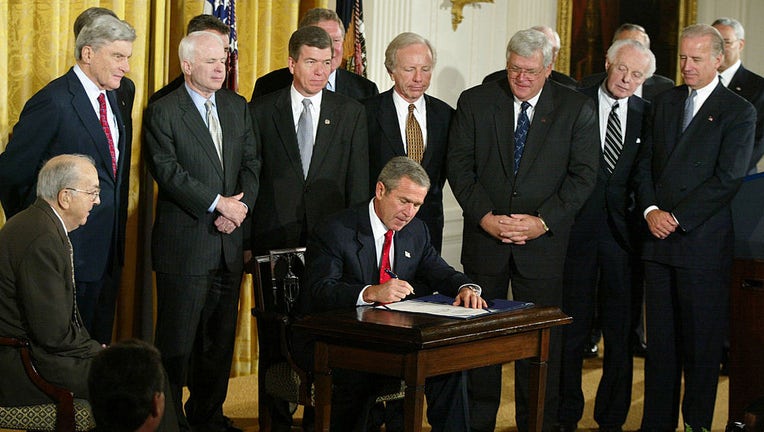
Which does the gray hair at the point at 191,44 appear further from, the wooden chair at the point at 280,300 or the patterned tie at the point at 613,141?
the patterned tie at the point at 613,141

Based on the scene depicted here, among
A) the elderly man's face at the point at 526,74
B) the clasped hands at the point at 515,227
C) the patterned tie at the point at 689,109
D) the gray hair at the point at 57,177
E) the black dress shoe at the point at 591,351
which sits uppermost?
the elderly man's face at the point at 526,74

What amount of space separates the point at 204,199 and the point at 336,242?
84 centimetres

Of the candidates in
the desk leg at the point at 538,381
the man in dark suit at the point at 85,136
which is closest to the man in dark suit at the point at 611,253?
the desk leg at the point at 538,381

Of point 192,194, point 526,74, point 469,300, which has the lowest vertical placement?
point 469,300

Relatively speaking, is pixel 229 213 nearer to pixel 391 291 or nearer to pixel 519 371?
pixel 391 291

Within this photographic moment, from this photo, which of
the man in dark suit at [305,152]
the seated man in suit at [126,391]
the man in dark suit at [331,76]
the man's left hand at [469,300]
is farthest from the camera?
the man in dark suit at [331,76]

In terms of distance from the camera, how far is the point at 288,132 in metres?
5.68

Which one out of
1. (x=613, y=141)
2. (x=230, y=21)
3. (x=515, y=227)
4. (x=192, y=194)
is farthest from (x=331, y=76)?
(x=613, y=141)

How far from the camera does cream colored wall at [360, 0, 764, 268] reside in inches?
314

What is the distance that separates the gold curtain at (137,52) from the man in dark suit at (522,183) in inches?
75.0

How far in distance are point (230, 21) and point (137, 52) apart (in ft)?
2.37

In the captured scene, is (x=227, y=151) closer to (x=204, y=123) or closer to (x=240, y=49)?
(x=204, y=123)

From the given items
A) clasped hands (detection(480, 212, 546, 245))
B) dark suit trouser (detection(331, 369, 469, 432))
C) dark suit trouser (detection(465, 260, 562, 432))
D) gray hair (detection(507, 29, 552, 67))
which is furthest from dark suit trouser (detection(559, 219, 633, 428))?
dark suit trouser (detection(331, 369, 469, 432))

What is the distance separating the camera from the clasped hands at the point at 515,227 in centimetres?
550
